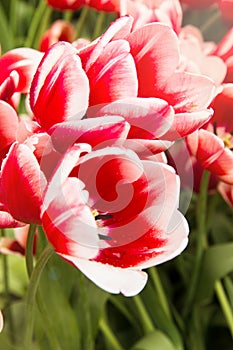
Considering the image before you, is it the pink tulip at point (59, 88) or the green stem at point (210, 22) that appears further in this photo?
the green stem at point (210, 22)

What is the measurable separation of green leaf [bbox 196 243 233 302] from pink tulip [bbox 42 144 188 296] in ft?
0.68

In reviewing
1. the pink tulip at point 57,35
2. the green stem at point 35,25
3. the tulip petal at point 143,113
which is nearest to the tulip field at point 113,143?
the tulip petal at point 143,113

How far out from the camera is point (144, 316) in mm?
504

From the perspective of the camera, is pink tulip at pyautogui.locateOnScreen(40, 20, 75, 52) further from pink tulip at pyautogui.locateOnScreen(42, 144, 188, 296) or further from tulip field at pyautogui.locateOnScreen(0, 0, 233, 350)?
pink tulip at pyautogui.locateOnScreen(42, 144, 188, 296)

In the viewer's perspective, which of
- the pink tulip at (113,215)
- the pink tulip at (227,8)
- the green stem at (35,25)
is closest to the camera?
the pink tulip at (113,215)

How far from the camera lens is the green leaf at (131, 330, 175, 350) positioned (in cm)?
48

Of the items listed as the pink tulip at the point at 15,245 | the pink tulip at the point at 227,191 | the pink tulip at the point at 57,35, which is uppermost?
the pink tulip at the point at 57,35

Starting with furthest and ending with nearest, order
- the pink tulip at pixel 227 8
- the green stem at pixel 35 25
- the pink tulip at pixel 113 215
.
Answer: the green stem at pixel 35 25 → the pink tulip at pixel 227 8 → the pink tulip at pixel 113 215

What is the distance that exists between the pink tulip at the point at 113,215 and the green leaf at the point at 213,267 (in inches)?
8.2

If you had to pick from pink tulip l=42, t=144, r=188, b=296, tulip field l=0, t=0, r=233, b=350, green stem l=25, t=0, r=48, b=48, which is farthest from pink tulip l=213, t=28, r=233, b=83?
green stem l=25, t=0, r=48, b=48

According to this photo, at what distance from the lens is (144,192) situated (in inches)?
11.8

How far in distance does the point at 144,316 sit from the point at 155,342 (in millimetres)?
28

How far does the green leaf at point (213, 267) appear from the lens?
50cm

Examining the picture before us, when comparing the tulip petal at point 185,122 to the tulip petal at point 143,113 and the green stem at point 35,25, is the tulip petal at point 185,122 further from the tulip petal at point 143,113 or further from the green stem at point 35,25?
the green stem at point 35,25
